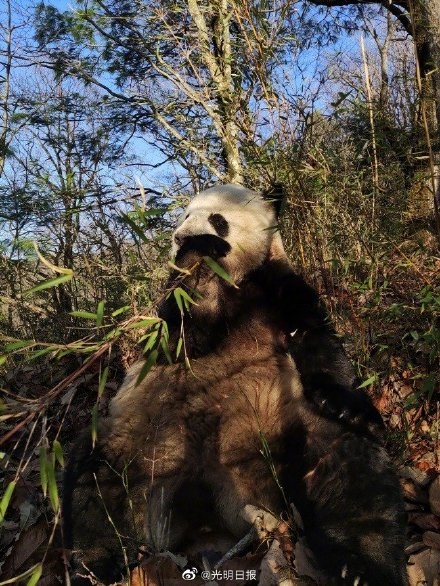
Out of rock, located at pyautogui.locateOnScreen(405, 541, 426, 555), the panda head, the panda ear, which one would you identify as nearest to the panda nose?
the panda head

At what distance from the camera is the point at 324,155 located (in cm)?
412

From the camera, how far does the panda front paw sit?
9.68 feet

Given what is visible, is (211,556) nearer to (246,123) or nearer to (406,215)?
(406,215)

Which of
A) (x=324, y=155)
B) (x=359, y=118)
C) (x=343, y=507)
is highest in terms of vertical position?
(x=359, y=118)

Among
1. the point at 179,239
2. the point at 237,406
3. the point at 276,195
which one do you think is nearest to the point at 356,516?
the point at 237,406

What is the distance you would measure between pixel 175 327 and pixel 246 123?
6.46ft

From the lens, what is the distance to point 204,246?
12.1 feet

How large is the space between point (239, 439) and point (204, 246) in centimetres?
120

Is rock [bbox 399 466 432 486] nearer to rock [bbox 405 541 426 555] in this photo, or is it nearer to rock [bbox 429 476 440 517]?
rock [bbox 429 476 440 517]

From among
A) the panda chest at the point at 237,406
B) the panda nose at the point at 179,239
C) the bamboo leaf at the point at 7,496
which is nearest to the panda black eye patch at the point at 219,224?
the panda nose at the point at 179,239

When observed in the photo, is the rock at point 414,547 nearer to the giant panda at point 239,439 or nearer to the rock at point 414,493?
the giant panda at point 239,439

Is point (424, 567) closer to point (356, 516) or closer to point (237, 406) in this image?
point (356, 516)

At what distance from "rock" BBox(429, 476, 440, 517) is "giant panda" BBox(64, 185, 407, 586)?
0.43 meters

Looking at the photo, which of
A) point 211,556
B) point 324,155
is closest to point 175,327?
point 211,556
